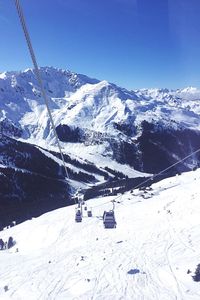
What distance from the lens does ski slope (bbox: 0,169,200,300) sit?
146ft

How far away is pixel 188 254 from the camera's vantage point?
182ft

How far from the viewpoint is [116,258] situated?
2391 inches

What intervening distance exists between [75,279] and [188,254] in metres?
15.6

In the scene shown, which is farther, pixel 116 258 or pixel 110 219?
pixel 110 219

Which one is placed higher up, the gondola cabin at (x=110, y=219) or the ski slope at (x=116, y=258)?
the gondola cabin at (x=110, y=219)

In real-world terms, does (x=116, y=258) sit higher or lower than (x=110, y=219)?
lower

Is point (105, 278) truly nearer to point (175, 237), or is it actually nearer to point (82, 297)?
point (82, 297)

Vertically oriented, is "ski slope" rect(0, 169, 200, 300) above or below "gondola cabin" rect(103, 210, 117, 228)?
below

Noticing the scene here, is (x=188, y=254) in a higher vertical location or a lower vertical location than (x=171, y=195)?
lower

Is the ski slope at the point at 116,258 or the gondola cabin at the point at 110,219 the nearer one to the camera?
the ski slope at the point at 116,258

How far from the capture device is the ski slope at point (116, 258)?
146ft

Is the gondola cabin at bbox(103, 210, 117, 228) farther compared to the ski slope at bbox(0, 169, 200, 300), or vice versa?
the gondola cabin at bbox(103, 210, 117, 228)

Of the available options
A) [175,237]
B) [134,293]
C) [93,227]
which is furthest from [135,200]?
[134,293]

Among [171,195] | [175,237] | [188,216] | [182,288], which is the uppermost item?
[171,195]
